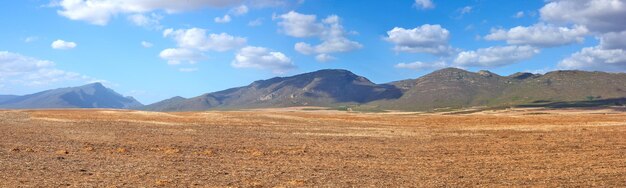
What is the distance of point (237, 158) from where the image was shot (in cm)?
2602

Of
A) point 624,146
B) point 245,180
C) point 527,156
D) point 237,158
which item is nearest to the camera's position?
point 245,180

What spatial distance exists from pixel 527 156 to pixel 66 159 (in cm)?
2145

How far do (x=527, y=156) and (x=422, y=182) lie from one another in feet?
35.4

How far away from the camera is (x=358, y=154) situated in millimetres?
28828

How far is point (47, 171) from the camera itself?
20109mm

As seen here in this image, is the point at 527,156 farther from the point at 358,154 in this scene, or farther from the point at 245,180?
the point at 245,180

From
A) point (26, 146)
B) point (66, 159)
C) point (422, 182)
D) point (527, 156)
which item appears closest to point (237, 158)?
point (66, 159)

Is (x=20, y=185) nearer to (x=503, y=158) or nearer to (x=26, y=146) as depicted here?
(x=26, y=146)

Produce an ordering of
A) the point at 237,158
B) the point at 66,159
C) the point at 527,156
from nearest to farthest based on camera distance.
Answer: the point at 66,159 → the point at 237,158 → the point at 527,156

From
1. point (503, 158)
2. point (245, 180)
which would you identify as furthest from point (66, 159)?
point (503, 158)

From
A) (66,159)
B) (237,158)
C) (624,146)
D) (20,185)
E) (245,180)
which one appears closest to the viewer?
(20,185)

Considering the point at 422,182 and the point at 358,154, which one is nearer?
the point at 422,182

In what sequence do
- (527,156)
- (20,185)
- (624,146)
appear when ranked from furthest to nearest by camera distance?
(624,146), (527,156), (20,185)

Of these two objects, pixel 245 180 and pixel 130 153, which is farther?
pixel 130 153
